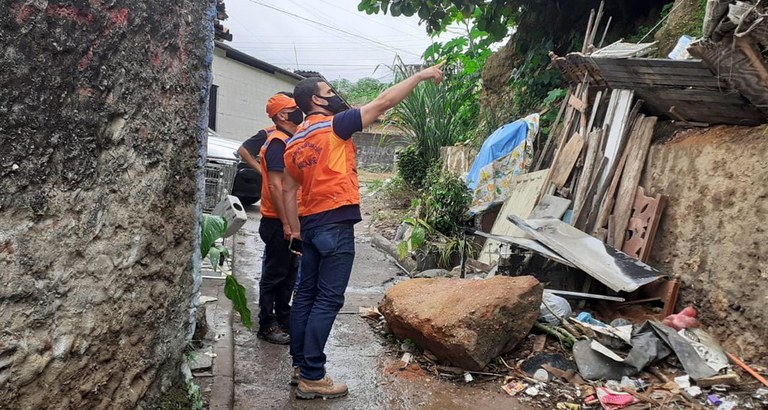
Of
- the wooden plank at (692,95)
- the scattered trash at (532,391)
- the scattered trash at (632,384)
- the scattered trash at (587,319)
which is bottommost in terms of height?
the scattered trash at (532,391)

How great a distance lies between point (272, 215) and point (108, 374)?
213cm

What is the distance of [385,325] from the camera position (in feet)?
14.9

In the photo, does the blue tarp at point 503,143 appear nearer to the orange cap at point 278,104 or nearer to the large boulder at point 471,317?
the large boulder at point 471,317

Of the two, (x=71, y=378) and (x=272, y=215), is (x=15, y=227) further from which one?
(x=272, y=215)

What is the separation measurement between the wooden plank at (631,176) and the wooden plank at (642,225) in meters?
0.04

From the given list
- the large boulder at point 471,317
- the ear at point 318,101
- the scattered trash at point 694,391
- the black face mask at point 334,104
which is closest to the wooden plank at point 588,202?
the large boulder at point 471,317

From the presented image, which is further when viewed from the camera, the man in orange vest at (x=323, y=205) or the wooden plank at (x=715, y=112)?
the wooden plank at (x=715, y=112)

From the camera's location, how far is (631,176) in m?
4.92

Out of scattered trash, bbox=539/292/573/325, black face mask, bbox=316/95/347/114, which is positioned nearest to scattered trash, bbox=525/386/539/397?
scattered trash, bbox=539/292/573/325

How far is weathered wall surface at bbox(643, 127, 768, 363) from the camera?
354 centimetres

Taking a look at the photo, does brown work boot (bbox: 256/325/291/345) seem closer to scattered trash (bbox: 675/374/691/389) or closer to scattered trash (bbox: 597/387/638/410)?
scattered trash (bbox: 597/387/638/410)

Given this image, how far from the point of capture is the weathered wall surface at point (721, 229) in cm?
354

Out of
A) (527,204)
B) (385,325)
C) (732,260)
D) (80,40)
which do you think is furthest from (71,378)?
(527,204)

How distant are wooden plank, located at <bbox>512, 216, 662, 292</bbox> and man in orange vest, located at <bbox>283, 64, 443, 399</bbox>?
211 centimetres
